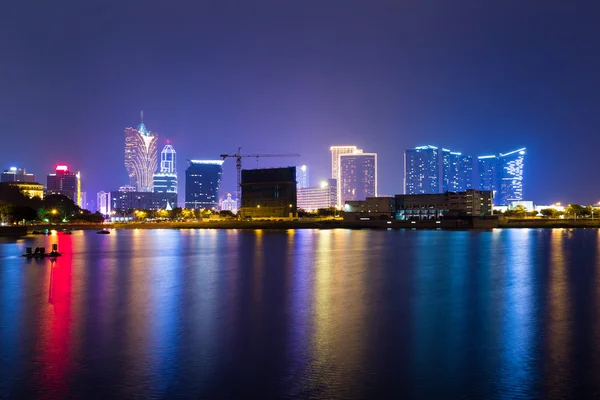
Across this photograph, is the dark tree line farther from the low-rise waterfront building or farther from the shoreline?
the low-rise waterfront building

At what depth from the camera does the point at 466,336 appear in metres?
17.3

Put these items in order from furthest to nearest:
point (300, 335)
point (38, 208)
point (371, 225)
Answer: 1. point (38, 208)
2. point (371, 225)
3. point (300, 335)

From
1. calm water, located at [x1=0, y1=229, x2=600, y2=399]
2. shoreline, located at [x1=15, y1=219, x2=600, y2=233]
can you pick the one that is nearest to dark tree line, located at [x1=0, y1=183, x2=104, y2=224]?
shoreline, located at [x1=15, y1=219, x2=600, y2=233]

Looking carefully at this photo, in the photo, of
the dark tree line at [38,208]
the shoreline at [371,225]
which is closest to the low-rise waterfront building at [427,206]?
the shoreline at [371,225]

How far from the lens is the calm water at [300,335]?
12.2m

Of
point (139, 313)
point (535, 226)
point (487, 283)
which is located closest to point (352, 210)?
point (535, 226)

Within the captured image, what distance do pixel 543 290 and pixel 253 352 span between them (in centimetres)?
1937

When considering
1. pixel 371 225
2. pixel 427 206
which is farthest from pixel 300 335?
pixel 427 206

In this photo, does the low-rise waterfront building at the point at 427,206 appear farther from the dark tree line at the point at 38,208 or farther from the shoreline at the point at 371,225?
the dark tree line at the point at 38,208

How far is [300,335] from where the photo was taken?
1739cm

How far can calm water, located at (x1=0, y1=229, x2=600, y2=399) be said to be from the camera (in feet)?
40.1

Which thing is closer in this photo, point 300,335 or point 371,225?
point 300,335

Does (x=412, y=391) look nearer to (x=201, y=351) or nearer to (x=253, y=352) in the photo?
(x=253, y=352)

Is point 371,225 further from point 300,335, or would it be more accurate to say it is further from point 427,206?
point 300,335
